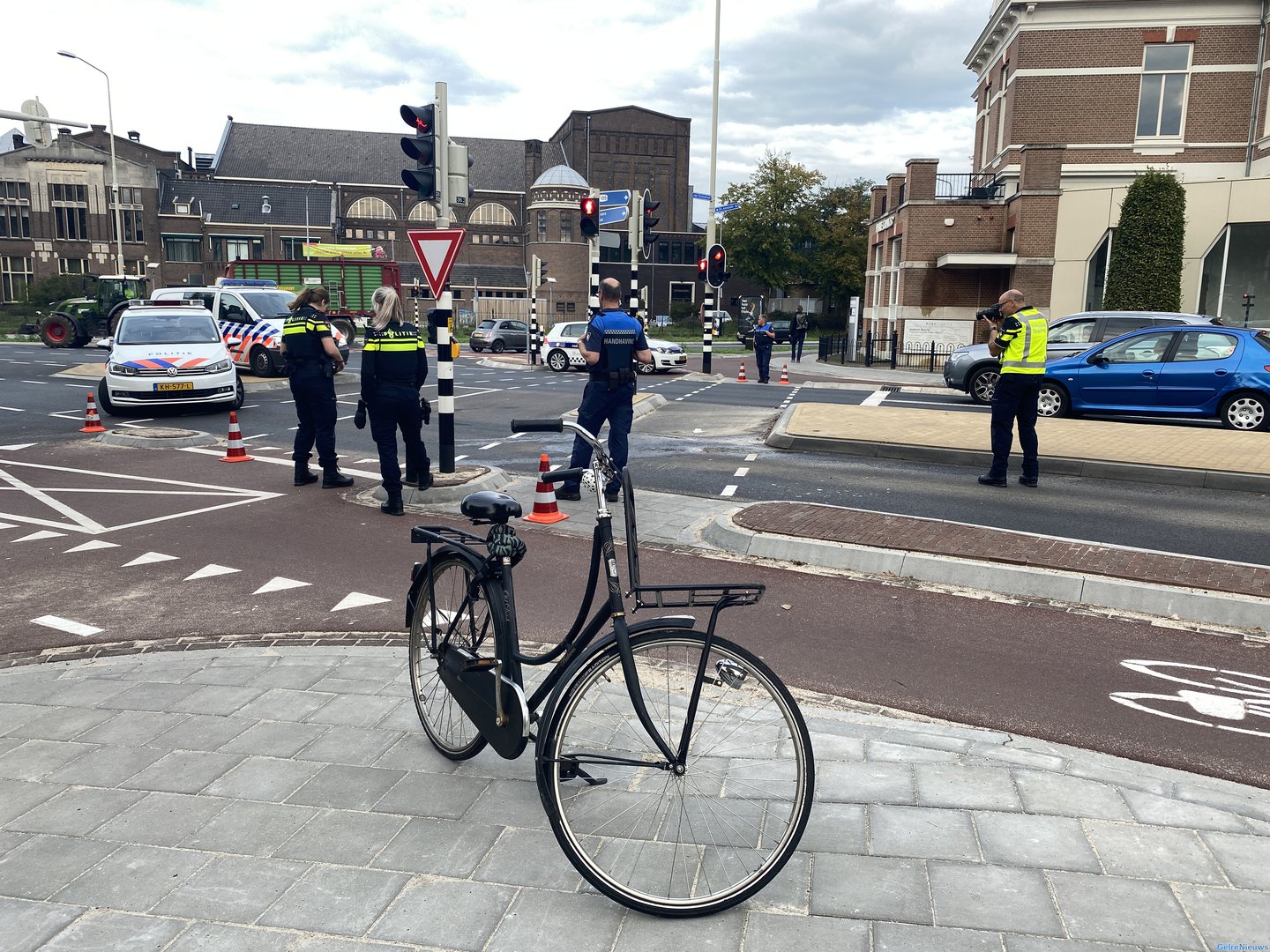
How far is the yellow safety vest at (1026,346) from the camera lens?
937 cm

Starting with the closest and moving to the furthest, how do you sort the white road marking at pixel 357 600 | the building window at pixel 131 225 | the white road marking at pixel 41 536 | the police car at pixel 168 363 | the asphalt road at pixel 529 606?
the asphalt road at pixel 529 606 < the white road marking at pixel 357 600 < the white road marking at pixel 41 536 < the police car at pixel 168 363 < the building window at pixel 131 225

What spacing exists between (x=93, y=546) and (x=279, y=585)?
86.7 inches

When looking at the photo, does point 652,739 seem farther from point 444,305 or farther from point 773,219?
point 773,219

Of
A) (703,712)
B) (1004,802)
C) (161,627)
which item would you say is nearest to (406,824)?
(703,712)

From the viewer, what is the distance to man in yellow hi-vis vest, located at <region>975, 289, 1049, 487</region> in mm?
9422

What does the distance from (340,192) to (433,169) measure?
73.8 metres

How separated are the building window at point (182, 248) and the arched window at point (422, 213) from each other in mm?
16019

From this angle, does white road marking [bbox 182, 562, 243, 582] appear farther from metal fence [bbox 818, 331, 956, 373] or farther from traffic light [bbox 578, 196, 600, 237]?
metal fence [bbox 818, 331, 956, 373]

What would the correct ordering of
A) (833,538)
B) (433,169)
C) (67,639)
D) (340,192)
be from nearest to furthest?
1. (67,639)
2. (833,538)
3. (433,169)
4. (340,192)

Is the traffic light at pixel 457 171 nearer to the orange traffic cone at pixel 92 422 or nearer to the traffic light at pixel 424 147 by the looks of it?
the traffic light at pixel 424 147

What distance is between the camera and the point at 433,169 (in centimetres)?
961

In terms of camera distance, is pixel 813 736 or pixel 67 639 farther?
pixel 67 639

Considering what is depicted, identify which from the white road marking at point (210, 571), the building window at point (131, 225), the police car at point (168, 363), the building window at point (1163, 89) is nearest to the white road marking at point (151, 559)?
the white road marking at point (210, 571)

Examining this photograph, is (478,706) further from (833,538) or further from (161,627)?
(833,538)
